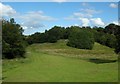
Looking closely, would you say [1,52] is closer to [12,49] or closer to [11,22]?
[12,49]

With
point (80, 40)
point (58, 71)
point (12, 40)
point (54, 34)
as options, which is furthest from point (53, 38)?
point (58, 71)

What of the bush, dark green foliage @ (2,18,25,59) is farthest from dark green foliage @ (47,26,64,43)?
dark green foliage @ (2,18,25,59)

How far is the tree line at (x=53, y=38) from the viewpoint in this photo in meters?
51.4

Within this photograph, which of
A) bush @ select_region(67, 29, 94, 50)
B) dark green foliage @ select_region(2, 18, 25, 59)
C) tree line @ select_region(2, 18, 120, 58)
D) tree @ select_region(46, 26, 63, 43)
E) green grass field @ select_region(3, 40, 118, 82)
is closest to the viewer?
green grass field @ select_region(3, 40, 118, 82)

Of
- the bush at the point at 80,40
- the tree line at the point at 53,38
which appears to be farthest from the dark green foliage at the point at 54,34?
the bush at the point at 80,40

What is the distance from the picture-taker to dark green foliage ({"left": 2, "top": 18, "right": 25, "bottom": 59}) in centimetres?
5072

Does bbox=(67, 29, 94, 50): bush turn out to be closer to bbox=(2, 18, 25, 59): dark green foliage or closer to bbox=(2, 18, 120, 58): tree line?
bbox=(2, 18, 120, 58): tree line

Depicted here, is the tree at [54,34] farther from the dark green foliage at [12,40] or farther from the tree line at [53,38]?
the dark green foliage at [12,40]

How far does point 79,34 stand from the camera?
98688 millimetres

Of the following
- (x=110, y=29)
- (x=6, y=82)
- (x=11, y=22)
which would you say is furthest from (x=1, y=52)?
(x=110, y=29)

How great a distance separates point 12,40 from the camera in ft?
169

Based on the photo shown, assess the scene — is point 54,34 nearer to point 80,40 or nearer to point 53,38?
point 53,38

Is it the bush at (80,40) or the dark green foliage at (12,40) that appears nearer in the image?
the dark green foliage at (12,40)

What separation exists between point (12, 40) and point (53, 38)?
54.9 m
